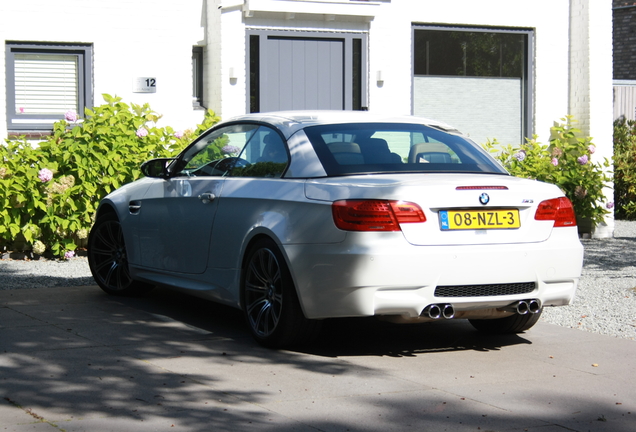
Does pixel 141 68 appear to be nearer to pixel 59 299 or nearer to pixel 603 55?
pixel 59 299

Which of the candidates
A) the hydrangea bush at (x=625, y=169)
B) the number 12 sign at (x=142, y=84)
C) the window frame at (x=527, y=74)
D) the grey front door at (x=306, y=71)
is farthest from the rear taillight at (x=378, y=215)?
the hydrangea bush at (x=625, y=169)

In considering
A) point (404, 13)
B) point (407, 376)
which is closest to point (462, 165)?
point (407, 376)

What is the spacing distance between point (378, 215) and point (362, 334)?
1.57m

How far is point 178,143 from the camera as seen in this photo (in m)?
11.9

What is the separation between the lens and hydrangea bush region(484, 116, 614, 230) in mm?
14281

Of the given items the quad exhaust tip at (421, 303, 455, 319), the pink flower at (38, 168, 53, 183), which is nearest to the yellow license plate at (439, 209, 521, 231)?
the quad exhaust tip at (421, 303, 455, 319)

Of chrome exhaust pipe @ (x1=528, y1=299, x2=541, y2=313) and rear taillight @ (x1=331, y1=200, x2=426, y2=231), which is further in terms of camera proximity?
chrome exhaust pipe @ (x1=528, y1=299, x2=541, y2=313)

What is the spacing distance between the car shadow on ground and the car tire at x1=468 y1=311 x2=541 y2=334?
A: 5 cm

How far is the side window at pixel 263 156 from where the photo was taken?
646 cm

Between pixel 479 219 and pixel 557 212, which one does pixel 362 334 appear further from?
pixel 557 212

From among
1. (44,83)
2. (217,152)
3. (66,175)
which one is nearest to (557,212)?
(217,152)

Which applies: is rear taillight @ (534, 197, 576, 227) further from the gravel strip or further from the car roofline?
the gravel strip

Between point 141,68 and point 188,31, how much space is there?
818mm

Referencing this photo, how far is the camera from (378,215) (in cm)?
564
